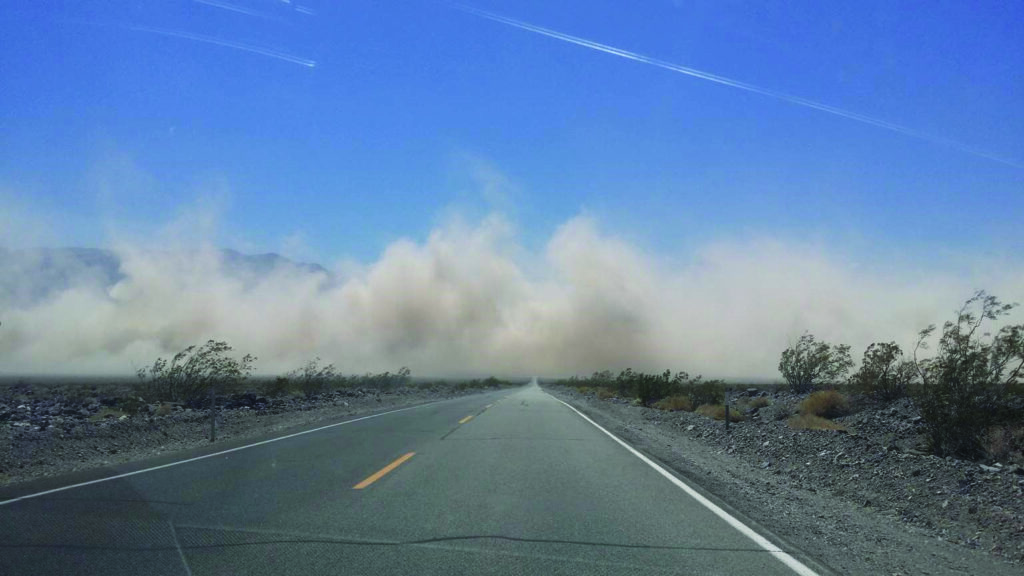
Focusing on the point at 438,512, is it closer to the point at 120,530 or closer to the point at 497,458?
the point at 120,530

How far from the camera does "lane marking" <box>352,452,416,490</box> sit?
407 inches

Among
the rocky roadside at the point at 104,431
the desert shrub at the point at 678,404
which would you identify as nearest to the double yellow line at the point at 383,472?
the rocky roadside at the point at 104,431

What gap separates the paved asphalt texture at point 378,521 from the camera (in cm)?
632

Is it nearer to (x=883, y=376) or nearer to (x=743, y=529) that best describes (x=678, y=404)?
(x=883, y=376)

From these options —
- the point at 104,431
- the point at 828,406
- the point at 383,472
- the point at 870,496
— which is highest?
the point at 104,431

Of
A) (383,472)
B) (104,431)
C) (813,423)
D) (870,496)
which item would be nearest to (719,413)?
(813,423)

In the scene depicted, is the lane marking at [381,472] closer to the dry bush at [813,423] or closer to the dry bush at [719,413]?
the dry bush at [813,423]

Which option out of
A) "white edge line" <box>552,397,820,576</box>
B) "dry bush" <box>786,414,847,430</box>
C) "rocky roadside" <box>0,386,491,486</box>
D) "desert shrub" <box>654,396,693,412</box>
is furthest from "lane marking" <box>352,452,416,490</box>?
"desert shrub" <box>654,396,693,412</box>

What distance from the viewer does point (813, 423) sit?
68.5 ft

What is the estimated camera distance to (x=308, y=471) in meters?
11.7

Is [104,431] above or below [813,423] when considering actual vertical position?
above

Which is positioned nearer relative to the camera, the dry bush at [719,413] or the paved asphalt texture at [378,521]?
the paved asphalt texture at [378,521]

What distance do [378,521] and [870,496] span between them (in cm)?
750

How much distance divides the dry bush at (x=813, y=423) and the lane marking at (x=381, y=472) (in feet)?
39.9
